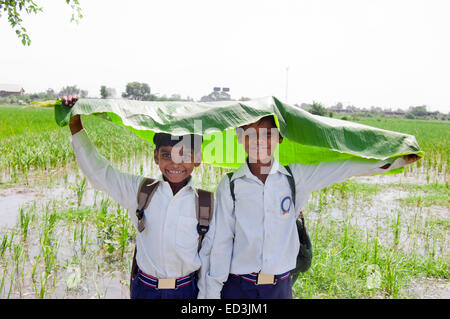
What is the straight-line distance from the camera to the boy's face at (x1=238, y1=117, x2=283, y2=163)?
1.75 metres

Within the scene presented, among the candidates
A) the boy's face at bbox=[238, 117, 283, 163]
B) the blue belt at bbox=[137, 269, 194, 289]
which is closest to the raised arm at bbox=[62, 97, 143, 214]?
the blue belt at bbox=[137, 269, 194, 289]

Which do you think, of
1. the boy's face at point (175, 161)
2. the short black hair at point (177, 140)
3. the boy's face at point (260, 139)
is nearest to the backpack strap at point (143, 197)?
the boy's face at point (175, 161)

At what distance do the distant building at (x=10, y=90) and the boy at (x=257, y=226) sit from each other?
279 feet

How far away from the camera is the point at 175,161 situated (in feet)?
5.93

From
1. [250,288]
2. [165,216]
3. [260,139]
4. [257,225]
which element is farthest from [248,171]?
[250,288]

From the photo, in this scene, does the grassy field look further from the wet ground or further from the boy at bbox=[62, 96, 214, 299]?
the boy at bbox=[62, 96, 214, 299]

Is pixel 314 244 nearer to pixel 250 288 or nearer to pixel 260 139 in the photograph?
pixel 250 288

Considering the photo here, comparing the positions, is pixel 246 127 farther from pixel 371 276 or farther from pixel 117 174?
pixel 371 276

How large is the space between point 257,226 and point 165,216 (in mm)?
507

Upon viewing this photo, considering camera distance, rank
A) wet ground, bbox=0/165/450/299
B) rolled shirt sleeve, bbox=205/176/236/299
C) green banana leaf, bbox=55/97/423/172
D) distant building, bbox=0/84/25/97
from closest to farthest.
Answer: green banana leaf, bbox=55/97/423/172 < rolled shirt sleeve, bbox=205/176/236/299 < wet ground, bbox=0/165/450/299 < distant building, bbox=0/84/25/97

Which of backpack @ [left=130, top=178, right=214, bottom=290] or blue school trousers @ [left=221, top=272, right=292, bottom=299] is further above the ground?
backpack @ [left=130, top=178, right=214, bottom=290]

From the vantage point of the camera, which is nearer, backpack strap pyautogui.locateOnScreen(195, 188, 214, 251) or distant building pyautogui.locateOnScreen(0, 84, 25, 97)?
backpack strap pyautogui.locateOnScreen(195, 188, 214, 251)
